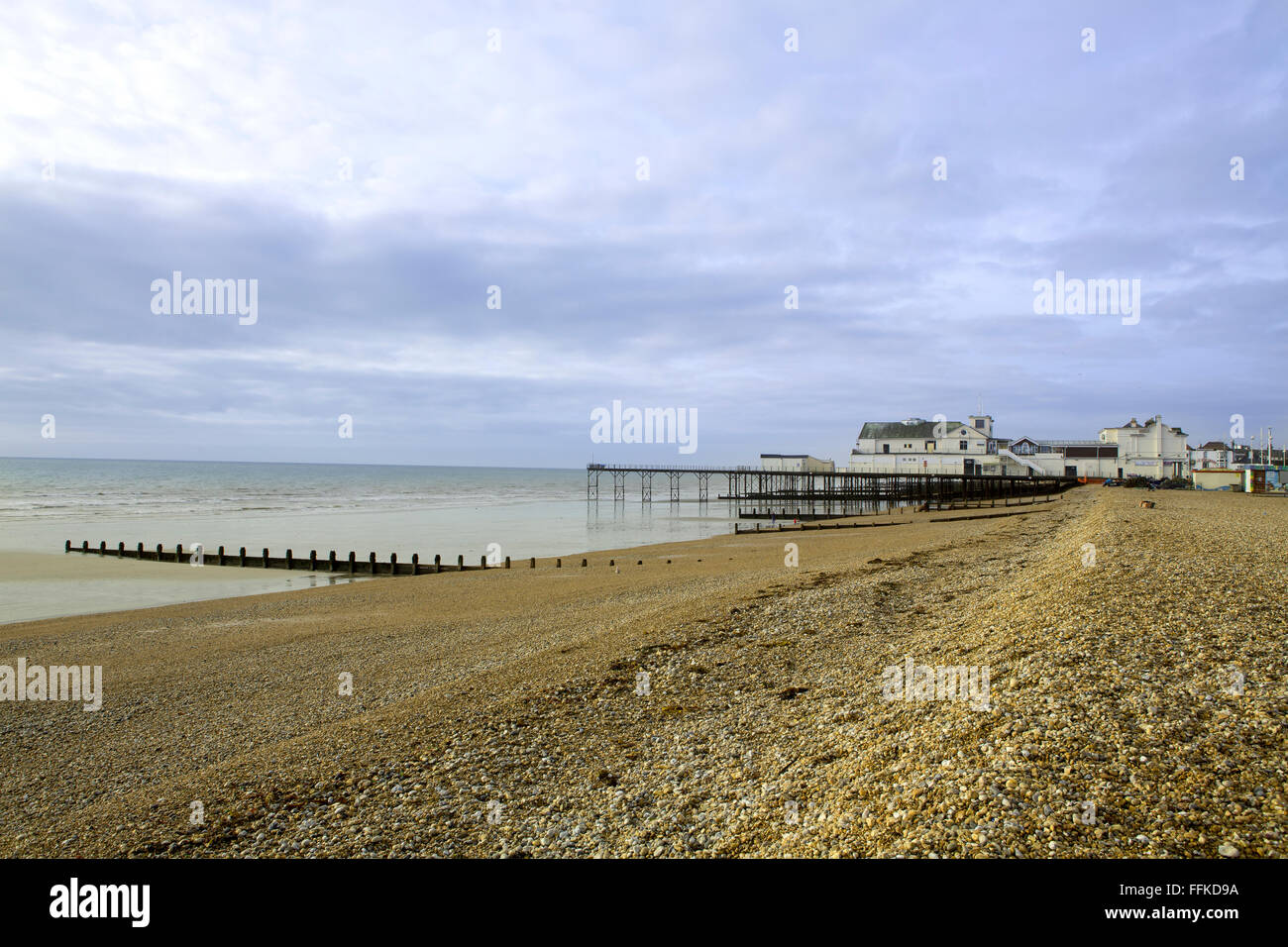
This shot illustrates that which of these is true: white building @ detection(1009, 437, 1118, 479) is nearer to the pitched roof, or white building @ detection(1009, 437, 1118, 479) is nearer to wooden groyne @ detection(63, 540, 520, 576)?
the pitched roof

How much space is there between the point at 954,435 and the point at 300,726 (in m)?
73.2

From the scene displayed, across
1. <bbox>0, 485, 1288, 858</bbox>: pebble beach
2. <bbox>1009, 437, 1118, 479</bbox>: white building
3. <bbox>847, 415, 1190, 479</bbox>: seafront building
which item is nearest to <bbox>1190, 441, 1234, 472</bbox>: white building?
<bbox>847, 415, 1190, 479</bbox>: seafront building

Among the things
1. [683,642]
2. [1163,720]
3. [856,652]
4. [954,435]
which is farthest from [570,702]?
[954,435]

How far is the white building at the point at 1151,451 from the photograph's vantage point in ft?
243

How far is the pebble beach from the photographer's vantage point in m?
4.83

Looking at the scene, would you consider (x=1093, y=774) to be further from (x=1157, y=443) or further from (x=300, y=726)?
(x=1157, y=443)

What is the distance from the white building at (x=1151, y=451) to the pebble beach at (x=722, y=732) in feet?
238

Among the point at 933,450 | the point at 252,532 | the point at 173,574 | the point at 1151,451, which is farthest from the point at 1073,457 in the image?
the point at 173,574

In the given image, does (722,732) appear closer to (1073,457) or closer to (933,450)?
(933,450)

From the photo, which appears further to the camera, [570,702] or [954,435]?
[954,435]

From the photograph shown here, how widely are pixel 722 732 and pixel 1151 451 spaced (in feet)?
282

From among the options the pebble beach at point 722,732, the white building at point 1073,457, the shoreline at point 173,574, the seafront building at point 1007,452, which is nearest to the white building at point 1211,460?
the seafront building at point 1007,452

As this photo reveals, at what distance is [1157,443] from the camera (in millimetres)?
75312

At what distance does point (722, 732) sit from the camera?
7012mm
